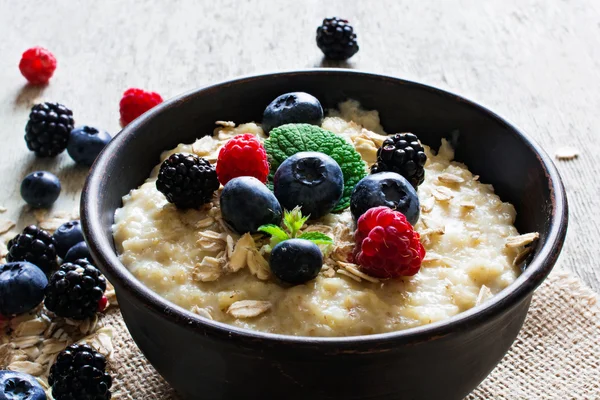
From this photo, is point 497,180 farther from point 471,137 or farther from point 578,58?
point 578,58

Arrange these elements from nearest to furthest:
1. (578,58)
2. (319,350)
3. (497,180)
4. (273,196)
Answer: (319,350)
(273,196)
(497,180)
(578,58)

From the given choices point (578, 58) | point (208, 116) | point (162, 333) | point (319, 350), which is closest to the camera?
point (319, 350)

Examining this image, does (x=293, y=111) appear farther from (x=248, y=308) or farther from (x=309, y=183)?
(x=248, y=308)

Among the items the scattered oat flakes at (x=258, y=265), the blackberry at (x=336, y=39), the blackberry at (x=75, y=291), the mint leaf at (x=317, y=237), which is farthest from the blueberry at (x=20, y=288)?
the blackberry at (x=336, y=39)

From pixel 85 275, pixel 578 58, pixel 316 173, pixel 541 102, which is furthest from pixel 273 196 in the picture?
pixel 578 58

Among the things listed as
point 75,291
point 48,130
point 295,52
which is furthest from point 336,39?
point 75,291

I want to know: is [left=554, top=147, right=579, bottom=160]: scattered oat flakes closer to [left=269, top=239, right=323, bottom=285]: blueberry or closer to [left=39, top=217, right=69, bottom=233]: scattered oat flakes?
[left=269, top=239, right=323, bottom=285]: blueberry

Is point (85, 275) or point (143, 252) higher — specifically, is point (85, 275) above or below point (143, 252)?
below
